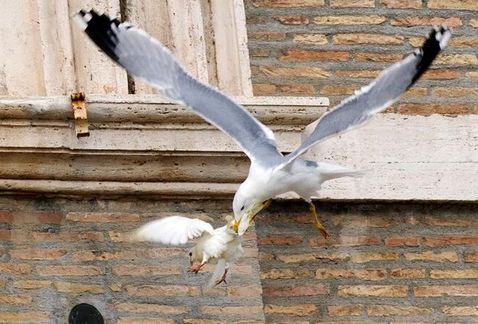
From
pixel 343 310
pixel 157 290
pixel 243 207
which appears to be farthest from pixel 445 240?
pixel 243 207

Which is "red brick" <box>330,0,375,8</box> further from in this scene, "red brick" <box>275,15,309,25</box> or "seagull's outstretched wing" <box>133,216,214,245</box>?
"seagull's outstretched wing" <box>133,216,214,245</box>

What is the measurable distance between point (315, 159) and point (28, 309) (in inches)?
48.0

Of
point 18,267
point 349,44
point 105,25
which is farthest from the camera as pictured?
point 349,44

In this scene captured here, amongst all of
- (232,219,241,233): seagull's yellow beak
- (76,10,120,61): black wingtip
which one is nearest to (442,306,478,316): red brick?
(232,219,241,233): seagull's yellow beak

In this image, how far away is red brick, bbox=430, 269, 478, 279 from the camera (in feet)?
32.6

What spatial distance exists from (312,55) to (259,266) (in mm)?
865

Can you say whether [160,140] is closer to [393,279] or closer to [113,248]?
[113,248]

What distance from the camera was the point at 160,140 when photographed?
9.42 meters

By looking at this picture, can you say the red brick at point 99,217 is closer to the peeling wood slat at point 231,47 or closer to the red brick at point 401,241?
the peeling wood slat at point 231,47

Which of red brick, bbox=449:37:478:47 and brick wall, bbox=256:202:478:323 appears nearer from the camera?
brick wall, bbox=256:202:478:323

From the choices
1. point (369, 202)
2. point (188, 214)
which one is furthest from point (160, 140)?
point (369, 202)

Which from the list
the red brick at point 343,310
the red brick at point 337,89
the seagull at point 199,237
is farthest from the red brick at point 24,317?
the red brick at point 337,89

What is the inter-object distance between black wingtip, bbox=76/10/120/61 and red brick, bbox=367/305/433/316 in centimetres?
165

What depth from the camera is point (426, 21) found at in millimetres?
10156
